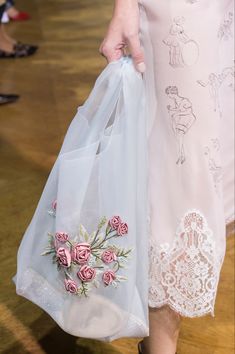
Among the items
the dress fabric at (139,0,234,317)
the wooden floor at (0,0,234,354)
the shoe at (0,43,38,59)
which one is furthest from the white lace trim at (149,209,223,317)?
the shoe at (0,43,38,59)

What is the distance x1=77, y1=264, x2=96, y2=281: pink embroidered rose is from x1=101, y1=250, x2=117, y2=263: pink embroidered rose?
25 mm

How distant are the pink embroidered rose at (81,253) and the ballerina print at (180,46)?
1.07ft

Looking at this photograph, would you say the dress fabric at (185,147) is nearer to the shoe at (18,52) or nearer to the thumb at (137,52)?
the thumb at (137,52)

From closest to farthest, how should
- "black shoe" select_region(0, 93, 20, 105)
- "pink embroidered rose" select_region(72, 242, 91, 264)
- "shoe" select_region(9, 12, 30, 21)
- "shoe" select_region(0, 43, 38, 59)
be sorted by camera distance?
"pink embroidered rose" select_region(72, 242, 91, 264) < "black shoe" select_region(0, 93, 20, 105) < "shoe" select_region(0, 43, 38, 59) < "shoe" select_region(9, 12, 30, 21)

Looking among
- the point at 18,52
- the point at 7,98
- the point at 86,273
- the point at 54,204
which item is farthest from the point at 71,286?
the point at 18,52

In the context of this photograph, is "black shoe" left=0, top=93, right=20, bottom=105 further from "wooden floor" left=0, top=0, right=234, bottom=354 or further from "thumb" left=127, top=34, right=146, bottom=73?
"thumb" left=127, top=34, right=146, bottom=73

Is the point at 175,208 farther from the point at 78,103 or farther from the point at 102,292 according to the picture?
the point at 78,103

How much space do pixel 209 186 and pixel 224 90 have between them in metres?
0.21

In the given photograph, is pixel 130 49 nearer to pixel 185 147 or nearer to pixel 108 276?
pixel 185 147

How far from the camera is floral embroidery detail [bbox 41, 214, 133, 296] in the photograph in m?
1.07

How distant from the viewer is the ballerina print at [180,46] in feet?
3.54

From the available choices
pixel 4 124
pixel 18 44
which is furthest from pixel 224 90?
pixel 18 44

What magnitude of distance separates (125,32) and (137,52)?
37 mm

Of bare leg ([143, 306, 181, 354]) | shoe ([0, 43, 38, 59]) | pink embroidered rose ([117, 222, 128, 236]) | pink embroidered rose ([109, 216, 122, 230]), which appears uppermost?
pink embroidered rose ([109, 216, 122, 230])
